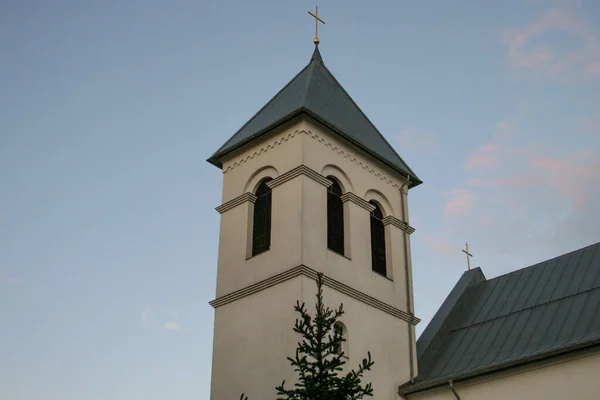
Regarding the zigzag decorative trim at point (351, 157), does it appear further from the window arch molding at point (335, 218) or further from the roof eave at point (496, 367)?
the roof eave at point (496, 367)

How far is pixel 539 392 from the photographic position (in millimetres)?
15688

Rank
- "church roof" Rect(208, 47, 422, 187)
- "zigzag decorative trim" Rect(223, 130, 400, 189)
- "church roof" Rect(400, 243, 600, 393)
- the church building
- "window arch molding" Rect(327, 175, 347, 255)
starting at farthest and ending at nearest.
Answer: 1. "church roof" Rect(208, 47, 422, 187)
2. "zigzag decorative trim" Rect(223, 130, 400, 189)
3. "window arch molding" Rect(327, 175, 347, 255)
4. the church building
5. "church roof" Rect(400, 243, 600, 393)

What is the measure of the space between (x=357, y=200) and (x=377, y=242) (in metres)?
1.24

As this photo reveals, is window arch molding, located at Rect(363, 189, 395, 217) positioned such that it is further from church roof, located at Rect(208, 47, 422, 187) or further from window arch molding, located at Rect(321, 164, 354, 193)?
church roof, located at Rect(208, 47, 422, 187)

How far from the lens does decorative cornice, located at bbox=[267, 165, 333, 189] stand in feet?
62.6

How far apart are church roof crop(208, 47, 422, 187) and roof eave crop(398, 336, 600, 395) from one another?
20.2ft

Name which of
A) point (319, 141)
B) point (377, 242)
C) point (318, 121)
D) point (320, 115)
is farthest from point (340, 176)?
point (377, 242)

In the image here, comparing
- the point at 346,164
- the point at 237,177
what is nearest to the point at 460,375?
the point at 346,164

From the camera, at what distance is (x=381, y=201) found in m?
21.2

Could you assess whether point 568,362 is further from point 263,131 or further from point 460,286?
point 263,131

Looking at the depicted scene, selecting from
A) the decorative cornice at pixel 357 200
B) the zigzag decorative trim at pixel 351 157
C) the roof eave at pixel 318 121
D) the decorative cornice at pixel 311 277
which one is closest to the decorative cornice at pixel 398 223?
the decorative cornice at pixel 357 200

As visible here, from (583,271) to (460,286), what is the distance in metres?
3.83

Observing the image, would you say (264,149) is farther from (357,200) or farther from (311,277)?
(311,277)

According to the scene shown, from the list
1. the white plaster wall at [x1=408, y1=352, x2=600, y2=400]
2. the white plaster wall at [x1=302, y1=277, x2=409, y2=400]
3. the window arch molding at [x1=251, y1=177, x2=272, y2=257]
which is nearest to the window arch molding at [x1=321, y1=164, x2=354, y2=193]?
the window arch molding at [x1=251, y1=177, x2=272, y2=257]
